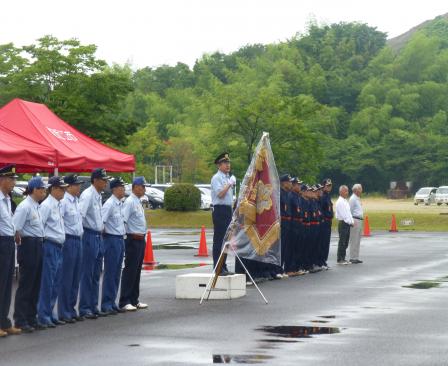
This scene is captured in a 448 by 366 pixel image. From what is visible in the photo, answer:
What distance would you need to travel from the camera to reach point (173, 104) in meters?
137

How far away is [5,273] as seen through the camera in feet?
40.7

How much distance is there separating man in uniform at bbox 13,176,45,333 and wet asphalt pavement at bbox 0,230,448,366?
1.16 ft

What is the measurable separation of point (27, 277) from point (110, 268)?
6.15ft

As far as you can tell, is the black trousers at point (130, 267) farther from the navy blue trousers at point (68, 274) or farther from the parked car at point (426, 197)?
the parked car at point (426, 197)

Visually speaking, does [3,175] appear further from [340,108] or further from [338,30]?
[338,30]

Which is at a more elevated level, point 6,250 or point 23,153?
point 23,153

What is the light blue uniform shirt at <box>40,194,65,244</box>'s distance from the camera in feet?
43.1

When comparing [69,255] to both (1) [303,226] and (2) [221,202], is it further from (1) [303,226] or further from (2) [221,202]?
(1) [303,226]

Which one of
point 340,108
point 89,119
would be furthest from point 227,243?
point 340,108

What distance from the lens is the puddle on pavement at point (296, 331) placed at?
12.2 meters

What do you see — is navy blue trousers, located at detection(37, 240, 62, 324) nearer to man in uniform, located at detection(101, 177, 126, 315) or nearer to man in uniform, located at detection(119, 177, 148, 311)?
man in uniform, located at detection(101, 177, 126, 315)

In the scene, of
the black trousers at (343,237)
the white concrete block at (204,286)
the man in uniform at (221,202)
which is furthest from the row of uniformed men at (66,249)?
the black trousers at (343,237)

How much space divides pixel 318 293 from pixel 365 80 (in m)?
103

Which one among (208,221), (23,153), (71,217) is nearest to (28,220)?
(71,217)
